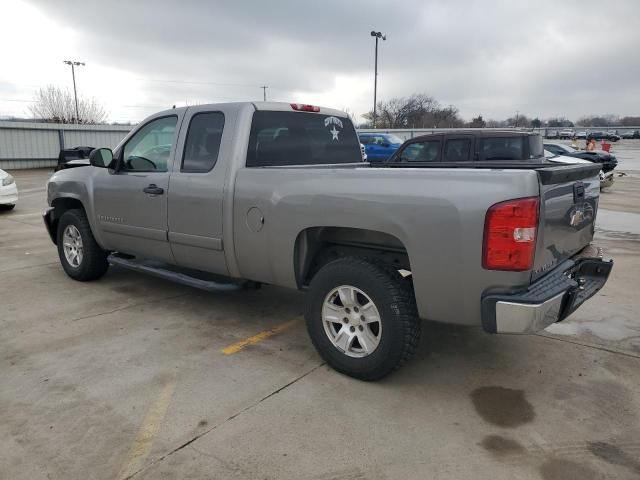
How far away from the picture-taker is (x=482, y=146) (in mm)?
9461

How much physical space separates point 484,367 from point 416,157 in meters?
7.01

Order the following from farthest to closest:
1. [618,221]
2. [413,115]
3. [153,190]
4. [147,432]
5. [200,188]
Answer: [413,115] → [618,221] → [153,190] → [200,188] → [147,432]

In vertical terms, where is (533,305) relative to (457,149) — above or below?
below

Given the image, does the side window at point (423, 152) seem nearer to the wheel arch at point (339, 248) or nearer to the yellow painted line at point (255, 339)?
the yellow painted line at point (255, 339)

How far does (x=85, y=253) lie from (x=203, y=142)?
2.28 meters

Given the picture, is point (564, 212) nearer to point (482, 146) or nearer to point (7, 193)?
point (482, 146)

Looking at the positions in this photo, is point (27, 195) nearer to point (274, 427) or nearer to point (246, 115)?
point (246, 115)

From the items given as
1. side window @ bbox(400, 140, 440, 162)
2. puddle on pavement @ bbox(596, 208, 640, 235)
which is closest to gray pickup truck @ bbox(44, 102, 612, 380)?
side window @ bbox(400, 140, 440, 162)

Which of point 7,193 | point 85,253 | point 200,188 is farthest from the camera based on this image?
point 7,193

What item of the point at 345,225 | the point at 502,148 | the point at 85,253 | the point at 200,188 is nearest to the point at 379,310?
the point at 345,225

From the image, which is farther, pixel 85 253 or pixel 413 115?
pixel 413 115

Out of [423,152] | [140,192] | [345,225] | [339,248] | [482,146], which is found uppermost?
[482,146]

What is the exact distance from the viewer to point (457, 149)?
9703 millimetres

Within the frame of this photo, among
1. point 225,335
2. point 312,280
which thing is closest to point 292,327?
point 225,335
